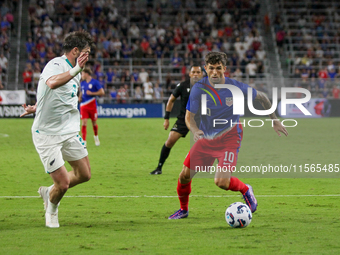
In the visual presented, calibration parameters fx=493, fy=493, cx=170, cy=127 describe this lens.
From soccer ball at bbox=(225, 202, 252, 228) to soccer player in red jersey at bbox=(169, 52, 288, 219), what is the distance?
0.33m

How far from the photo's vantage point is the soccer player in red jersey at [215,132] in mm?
6031

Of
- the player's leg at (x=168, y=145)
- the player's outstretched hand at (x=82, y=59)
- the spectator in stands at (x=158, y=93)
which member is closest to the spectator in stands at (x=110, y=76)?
the spectator in stands at (x=158, y=93)

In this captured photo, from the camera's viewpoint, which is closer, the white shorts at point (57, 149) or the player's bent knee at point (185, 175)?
the white shorts at point (57, 149)

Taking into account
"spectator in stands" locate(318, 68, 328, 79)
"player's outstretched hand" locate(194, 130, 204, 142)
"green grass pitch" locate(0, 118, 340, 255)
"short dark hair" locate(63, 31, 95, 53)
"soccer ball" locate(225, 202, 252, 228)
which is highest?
"short dark hair" locate(63, 31, 95, 53)

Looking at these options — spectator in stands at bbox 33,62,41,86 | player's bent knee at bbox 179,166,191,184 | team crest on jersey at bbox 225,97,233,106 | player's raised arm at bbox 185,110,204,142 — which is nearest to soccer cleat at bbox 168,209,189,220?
player's bent knee at bbox 179,166,191,184

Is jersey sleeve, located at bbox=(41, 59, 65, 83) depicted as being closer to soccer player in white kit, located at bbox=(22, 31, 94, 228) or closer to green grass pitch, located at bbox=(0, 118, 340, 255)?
soccer player in white kit, located at bbox=(22, 31, 94, 228)

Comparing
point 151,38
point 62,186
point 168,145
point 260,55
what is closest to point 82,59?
point 62,186

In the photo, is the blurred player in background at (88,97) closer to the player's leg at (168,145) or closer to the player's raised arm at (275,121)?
the player's leg at (168,145)

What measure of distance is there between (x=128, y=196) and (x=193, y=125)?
2.23 meters

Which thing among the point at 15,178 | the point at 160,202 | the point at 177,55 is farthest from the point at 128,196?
the point at 177,55

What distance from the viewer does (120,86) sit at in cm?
2689

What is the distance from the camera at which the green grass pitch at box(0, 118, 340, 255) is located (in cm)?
495

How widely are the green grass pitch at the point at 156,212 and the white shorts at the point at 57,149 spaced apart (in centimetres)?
77

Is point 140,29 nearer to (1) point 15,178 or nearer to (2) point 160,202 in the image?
(1) point 15,178
